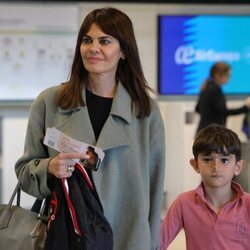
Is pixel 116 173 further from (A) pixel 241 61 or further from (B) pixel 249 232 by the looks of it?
(A) pixel 241 61

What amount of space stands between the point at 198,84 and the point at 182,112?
58cm

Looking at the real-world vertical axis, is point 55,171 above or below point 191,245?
above

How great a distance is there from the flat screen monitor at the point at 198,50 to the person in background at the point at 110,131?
159 inches

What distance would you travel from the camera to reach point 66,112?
4.85ft

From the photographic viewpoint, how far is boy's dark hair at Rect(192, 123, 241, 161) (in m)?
1.69

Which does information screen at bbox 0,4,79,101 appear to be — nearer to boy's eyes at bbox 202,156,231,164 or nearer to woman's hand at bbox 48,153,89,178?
boy's eyes at bbox 202,156,231,164

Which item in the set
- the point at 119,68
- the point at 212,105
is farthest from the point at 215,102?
the point at 119,68

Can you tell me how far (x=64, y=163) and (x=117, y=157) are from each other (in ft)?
0.66

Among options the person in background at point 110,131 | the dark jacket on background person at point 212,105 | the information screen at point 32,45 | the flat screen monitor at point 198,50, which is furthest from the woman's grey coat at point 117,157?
the flat screen monitor at point 198,50

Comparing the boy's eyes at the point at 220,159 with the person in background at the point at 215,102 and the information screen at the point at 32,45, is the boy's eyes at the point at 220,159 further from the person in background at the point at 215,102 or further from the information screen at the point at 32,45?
the information screen at the point at 32,45

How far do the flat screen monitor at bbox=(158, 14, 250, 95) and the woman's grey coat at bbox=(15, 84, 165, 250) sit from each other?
408 centimetres

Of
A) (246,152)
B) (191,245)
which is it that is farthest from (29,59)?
(191,245)

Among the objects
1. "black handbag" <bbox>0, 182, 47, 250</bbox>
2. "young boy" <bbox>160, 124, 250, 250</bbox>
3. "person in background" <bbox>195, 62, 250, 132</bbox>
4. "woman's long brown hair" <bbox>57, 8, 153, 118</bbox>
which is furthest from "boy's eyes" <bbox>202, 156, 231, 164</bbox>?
"person in background" <bbox>195, 62, 250, 132</bbox>

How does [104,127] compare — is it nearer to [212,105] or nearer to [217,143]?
[217,143]
